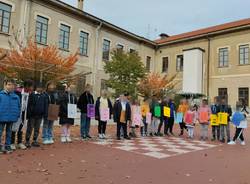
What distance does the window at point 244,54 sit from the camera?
91.0ft

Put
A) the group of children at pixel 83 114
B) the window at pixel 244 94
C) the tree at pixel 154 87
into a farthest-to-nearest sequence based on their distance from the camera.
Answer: the window at pixel 244 94 < the tree at pixel 154 87 < the group of children at pixel 83 114

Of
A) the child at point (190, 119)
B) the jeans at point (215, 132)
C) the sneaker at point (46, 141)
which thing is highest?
the child at point (190, 119)

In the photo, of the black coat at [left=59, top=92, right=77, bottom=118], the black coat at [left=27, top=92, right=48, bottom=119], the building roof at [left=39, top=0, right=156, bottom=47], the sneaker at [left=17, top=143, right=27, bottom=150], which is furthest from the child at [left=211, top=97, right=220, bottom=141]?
the building roof at [left=39, top=0, right=156, bottom=47]

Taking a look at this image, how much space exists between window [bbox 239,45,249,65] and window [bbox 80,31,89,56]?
48.9 feet

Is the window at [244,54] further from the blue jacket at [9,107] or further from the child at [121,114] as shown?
the blue jacket at [9,107]

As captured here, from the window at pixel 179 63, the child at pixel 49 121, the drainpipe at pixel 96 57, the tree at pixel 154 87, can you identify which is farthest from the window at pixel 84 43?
the child at pixel 49 121

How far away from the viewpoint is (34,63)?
597 inches

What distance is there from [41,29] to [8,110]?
1715cm

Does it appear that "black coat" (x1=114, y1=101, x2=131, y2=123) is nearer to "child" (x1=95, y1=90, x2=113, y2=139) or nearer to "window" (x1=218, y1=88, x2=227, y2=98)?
"child" (x1=95, y1=90, x2=113, y2=139)

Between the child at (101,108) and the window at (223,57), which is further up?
the window at (223,57)

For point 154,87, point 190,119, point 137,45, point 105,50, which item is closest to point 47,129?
point 190,119

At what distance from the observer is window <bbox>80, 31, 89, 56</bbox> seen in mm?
26344

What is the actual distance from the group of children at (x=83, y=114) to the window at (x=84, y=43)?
14.9m

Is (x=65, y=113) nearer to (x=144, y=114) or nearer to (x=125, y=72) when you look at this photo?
(x=144, y=114)
